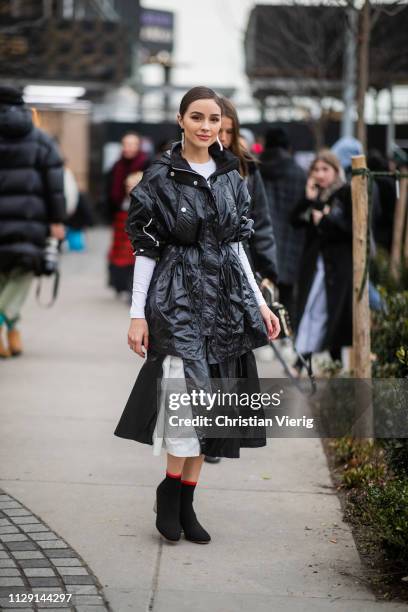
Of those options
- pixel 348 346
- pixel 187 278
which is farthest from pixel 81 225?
pixel 187 278

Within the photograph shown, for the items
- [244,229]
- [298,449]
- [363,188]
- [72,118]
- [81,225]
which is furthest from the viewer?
[72,118]

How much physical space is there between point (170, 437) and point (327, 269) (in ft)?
10.7

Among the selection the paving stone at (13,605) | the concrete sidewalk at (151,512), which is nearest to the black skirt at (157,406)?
the concrete sidewalk at (151,512)

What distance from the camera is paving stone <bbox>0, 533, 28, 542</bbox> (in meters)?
4.39

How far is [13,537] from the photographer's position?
4.43 meters

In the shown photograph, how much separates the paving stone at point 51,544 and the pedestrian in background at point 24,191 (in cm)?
406

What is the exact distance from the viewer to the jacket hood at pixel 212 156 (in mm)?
4387

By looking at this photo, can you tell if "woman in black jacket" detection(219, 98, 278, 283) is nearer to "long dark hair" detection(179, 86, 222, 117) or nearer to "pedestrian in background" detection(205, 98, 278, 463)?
"pedestrian in background" detection(205, 98, 278, 463)

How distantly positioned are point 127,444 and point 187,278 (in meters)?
2.12

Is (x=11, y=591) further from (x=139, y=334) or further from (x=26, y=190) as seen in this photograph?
(x=26, y=190)

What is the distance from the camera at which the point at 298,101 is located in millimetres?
23719

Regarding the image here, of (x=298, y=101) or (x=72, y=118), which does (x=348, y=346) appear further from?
(x=72, y=118)

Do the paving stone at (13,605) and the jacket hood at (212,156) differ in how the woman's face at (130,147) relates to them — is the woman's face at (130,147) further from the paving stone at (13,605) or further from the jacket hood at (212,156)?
the paving stone at (13,605)

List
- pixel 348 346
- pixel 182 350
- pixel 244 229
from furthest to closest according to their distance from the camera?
pixel 348 346 < pixel 244 229 < pixel 182 350
